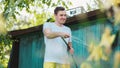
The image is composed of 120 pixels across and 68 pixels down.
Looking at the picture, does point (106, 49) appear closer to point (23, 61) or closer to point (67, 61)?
point (67, 61)

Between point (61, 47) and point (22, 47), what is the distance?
6.79 meters

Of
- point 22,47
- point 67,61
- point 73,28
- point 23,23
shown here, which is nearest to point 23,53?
point 22,47

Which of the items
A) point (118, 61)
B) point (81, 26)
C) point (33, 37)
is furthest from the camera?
point (33, 37)

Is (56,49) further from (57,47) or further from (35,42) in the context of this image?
(35,42)

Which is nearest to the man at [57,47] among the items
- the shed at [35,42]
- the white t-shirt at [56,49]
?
the white t-shirt at [56,49]

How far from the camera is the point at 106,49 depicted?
1.54 meters

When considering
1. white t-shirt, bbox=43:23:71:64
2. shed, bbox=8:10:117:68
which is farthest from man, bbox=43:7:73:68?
shed, bbox=8:10:117:68

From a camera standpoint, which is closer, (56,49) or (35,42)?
(56,49)

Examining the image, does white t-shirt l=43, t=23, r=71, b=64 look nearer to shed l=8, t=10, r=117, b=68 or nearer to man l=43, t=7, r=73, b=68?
man l=43, t=7, r=73, b=68

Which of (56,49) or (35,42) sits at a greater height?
(56,49)

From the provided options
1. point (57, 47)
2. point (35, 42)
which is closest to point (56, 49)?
point (57, 47)

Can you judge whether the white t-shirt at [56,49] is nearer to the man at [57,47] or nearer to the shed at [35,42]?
the man at [57,47]

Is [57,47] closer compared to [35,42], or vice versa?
[57,47]

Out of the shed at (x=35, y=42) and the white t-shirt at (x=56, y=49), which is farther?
the shed at (x=35, y=42)
